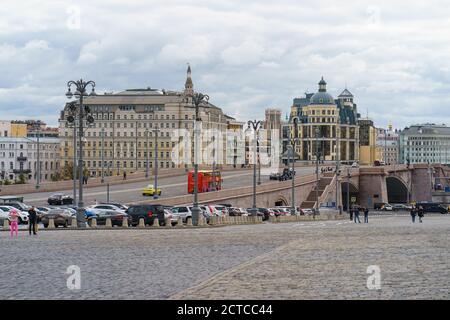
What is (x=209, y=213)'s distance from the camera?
69750 millimetres

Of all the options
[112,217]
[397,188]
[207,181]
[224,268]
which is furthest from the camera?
[397,188]

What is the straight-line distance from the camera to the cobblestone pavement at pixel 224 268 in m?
20.9

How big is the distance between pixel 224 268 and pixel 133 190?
8024 cm

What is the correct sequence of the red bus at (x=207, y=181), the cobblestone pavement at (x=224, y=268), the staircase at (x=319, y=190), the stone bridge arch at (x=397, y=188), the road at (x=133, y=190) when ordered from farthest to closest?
the stone bridge arch at (x=397, y=188)
the staircase at (x=319, y=190)
the red bus at (x=207, y=181)
the road at (x=133, y=190)
the cobblestone pavement at (x=224, y=268)

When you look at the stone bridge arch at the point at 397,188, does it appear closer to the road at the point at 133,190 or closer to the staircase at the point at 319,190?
the staircase at the point at 319,190

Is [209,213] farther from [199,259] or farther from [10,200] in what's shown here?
[199,259]

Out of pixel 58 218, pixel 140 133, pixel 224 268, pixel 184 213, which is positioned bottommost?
pixel 224 268

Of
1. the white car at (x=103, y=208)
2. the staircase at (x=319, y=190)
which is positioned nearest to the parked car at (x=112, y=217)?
the white car at (x=103, y=208)

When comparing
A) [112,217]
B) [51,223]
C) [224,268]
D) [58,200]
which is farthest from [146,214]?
[224,268]

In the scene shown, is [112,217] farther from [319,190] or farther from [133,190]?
[319,190]

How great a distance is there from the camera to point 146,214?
60125mm

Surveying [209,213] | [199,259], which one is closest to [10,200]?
[209,213]

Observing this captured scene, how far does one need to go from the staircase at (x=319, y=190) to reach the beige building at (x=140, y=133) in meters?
45.0
